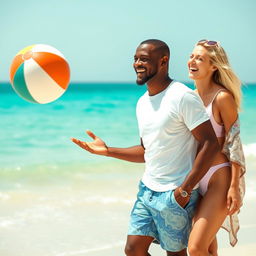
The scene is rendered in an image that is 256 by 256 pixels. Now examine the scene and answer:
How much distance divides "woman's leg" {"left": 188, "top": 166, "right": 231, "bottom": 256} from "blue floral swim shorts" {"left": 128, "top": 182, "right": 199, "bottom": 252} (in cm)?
8

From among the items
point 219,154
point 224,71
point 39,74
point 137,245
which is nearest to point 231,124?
point 219,154

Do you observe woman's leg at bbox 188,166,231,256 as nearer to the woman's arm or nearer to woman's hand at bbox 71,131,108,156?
the woman's arm

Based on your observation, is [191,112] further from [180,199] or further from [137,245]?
[137,245]

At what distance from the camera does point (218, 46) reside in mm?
4246

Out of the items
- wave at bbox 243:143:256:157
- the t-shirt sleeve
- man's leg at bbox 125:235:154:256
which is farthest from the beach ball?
wave at bbox 243:143:256:157

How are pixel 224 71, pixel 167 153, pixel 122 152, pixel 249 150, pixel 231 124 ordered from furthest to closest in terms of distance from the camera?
pixel 249 150, pixel 122 152, pixel 224 71, pixel 231 124, pixel 167 153

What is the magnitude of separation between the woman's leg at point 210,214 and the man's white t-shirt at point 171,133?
229 mm

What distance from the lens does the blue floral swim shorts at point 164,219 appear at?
12.5 feet

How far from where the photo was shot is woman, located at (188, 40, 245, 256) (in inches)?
150

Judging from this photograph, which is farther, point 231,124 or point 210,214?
point 231,124

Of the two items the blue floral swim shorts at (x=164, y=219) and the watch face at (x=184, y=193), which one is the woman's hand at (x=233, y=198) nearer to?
the blue floral swim shorts at (x=164, y=219)

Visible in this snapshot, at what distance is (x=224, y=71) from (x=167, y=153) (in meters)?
0.80

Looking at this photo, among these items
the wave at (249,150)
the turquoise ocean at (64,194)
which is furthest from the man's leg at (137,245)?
the wave at (249,150)

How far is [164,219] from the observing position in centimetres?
385
